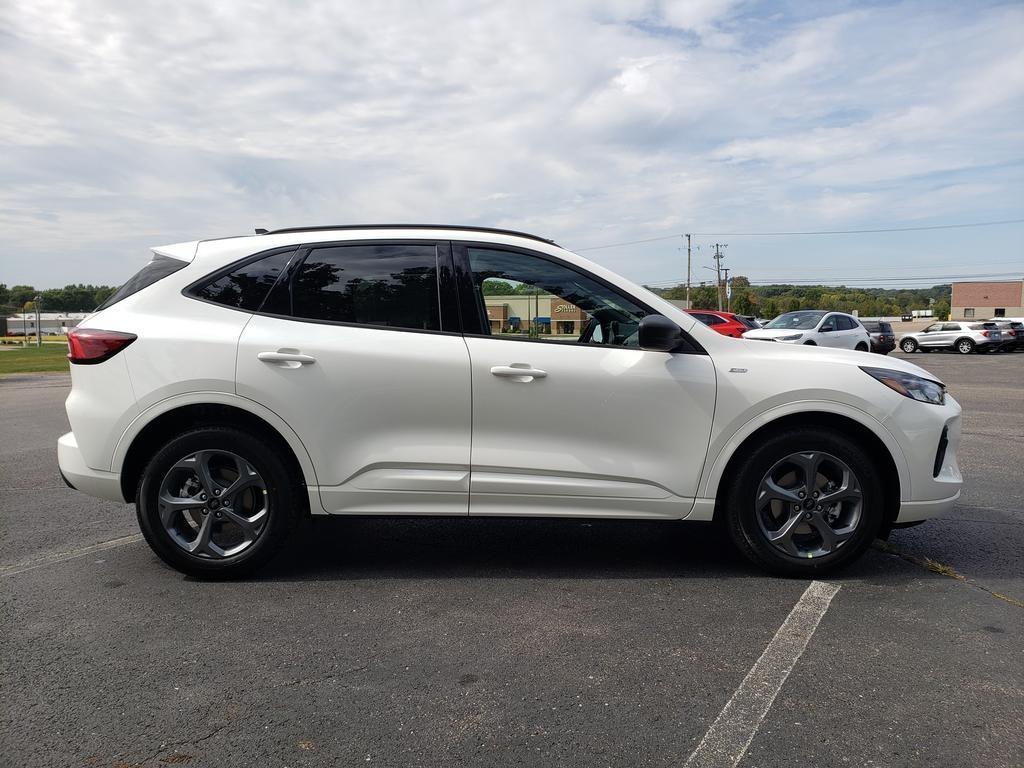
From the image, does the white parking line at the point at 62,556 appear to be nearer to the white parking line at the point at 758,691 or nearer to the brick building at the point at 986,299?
the white parking line at the point at 758,691

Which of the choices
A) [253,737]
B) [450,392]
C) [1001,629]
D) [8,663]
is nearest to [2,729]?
[8,663]

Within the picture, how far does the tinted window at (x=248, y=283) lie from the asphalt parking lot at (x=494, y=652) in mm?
1471

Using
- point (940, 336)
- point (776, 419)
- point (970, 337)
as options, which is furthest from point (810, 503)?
point (940, 336)

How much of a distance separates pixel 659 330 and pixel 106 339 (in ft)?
9.12

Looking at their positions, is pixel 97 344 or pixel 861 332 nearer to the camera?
pixel 97 344

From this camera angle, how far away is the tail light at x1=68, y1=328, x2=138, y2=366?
373cm

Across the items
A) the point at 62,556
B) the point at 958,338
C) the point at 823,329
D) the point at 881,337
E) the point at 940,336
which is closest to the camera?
the point at 62,556

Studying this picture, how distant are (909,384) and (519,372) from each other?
2.04 metres

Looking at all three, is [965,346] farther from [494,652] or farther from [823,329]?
[494,652]

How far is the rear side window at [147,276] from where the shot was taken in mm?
3889

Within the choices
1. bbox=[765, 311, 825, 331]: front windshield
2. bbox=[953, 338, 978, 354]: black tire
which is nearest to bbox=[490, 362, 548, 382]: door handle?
→ bbox=[765, 311, 825, 331]: front windshield

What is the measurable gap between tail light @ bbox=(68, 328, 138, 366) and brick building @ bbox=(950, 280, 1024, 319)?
5093 inches

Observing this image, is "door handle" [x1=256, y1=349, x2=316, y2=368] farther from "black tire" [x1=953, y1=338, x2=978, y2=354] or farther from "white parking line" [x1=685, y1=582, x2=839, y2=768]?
"black tire" [x1=953, y1=338, x2=978, y2=354]

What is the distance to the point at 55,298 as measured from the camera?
153125 millimetres
